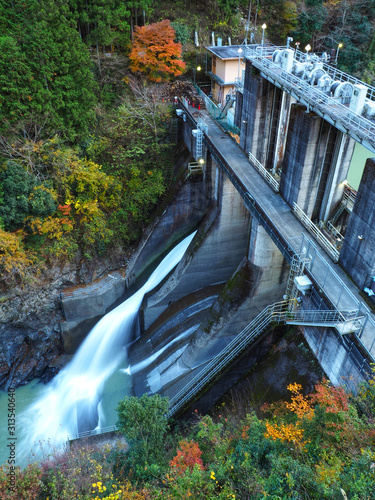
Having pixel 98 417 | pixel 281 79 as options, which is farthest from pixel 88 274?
pixel 281 79

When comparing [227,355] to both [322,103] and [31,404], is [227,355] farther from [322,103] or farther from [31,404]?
[31,404]

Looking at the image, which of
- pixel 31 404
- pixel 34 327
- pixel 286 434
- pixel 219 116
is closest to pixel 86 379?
pixel 31 404

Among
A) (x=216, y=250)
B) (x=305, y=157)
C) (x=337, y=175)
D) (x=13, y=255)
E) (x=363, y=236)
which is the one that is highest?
(x=305, y=157)

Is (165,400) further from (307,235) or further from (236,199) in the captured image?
(236,199)

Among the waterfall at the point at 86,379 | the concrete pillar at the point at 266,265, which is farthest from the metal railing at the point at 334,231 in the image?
the waterfall at the point at 86,379

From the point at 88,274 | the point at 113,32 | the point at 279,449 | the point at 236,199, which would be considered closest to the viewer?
the point at 279,449

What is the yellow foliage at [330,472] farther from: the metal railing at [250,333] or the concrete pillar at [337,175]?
the concrete pillar at [337,175]

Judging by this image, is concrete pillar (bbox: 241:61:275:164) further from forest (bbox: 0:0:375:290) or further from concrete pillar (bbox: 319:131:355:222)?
forest (bbox: 0:0:375:290)
